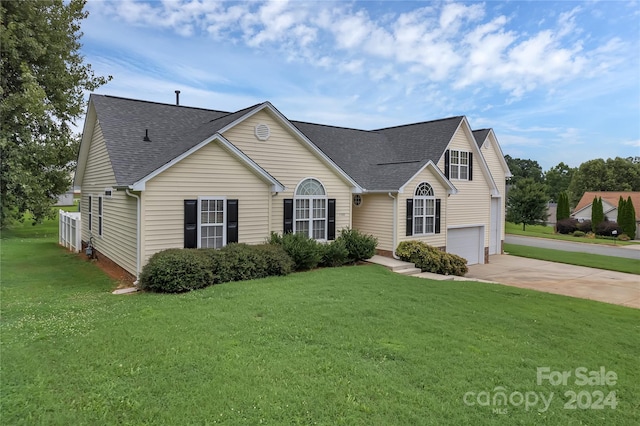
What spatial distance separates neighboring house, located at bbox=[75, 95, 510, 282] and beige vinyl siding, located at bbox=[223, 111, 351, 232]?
0.13 feet

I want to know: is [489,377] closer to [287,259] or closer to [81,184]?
[287,259]

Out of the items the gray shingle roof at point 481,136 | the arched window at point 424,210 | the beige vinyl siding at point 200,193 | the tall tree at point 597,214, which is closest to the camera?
the beige vinyl siding at point 200,193

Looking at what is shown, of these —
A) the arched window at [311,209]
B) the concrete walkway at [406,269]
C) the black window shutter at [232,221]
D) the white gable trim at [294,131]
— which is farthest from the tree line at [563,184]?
the black window shutter at [232,221]

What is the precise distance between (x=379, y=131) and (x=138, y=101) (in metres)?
13.9

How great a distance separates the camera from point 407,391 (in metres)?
4.77

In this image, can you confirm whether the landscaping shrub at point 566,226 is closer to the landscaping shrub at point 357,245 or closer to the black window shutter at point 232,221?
the landscaping shrub at point 357,245

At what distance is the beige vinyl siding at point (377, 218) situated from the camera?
16281 millimetres

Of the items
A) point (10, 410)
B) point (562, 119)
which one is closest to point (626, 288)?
point (562, 119)

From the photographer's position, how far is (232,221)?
12.3 meters

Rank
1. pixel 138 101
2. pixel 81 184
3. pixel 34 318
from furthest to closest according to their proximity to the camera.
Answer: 1. pixel 81 184
2. pixel 138 101
3. pixel 34 318

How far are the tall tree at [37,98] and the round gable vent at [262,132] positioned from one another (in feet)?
31.3

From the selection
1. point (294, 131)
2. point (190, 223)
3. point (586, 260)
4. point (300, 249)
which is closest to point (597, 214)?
point (586, 260)

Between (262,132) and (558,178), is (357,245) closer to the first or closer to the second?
(262,132)

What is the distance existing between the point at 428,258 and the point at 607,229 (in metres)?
40.6
